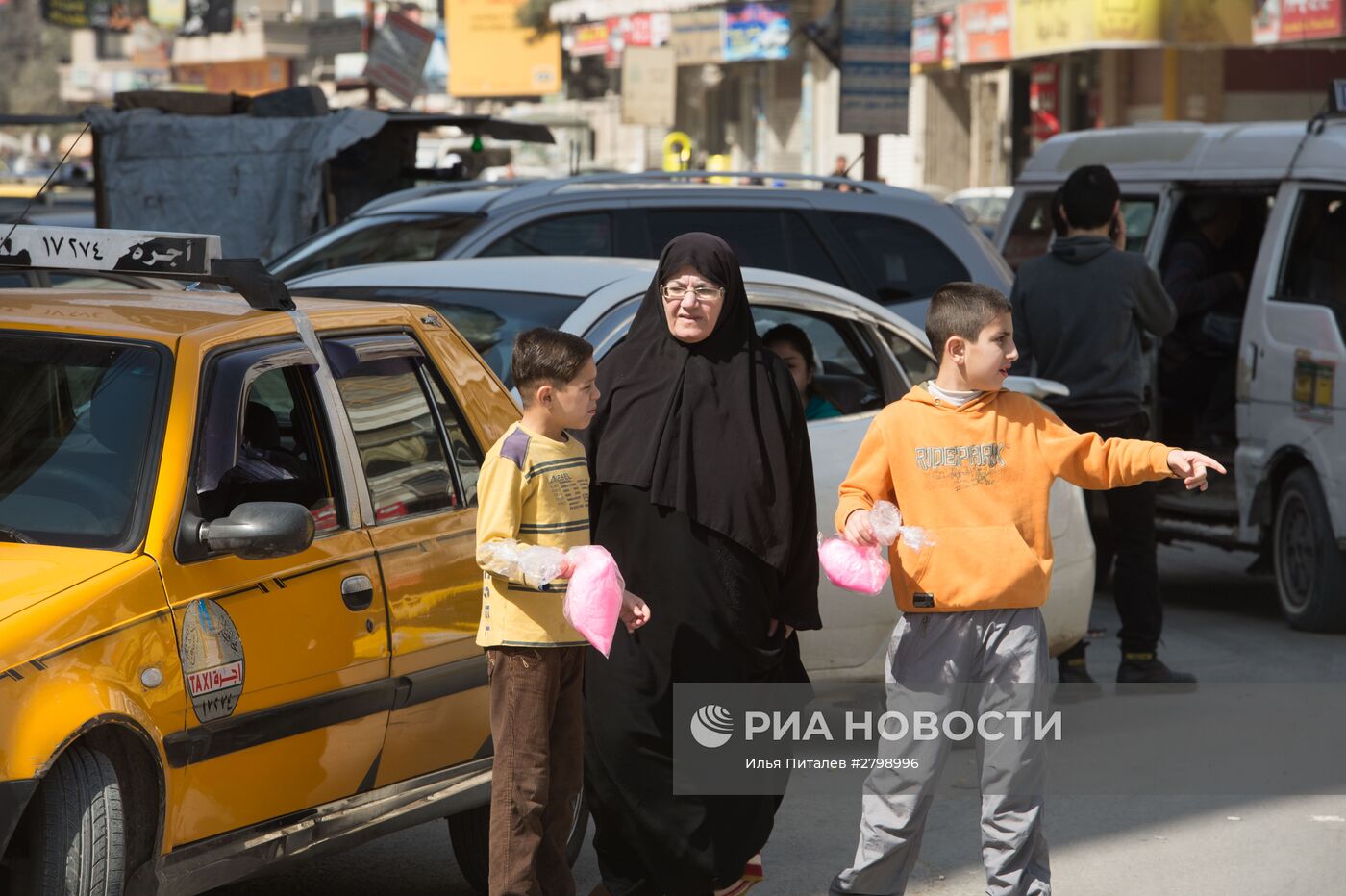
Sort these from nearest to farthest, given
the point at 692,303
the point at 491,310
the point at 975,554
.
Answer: the point at 692,303
the point at 975,554
the point at 491,310

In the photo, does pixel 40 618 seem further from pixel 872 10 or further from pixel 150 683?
pixel 872 10

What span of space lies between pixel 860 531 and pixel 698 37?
137 feet

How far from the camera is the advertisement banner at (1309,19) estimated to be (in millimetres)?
22406

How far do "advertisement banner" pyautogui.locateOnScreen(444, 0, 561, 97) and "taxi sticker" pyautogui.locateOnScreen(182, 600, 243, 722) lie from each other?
5204 centimetres

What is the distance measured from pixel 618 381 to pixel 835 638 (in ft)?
7.49

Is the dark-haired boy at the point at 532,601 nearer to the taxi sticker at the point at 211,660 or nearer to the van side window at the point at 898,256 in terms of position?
the taxi sticker at the point at 211,660

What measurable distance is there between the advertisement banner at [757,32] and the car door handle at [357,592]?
38439 mm

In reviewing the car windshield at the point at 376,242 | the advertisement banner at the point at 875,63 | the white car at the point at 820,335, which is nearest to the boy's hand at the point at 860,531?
the white car at the point at 820,335

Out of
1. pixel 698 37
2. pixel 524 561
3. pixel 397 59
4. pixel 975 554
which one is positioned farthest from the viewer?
pixel 698 37

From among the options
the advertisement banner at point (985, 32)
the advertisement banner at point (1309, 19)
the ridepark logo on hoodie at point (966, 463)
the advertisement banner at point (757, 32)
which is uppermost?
the advertisement banner at point (757, 32)

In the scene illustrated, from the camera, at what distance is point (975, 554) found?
451cm

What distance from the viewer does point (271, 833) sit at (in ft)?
13.6

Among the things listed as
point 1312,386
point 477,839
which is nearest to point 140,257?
point 477,839

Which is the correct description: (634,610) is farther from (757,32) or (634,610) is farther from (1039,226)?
(757,32)
